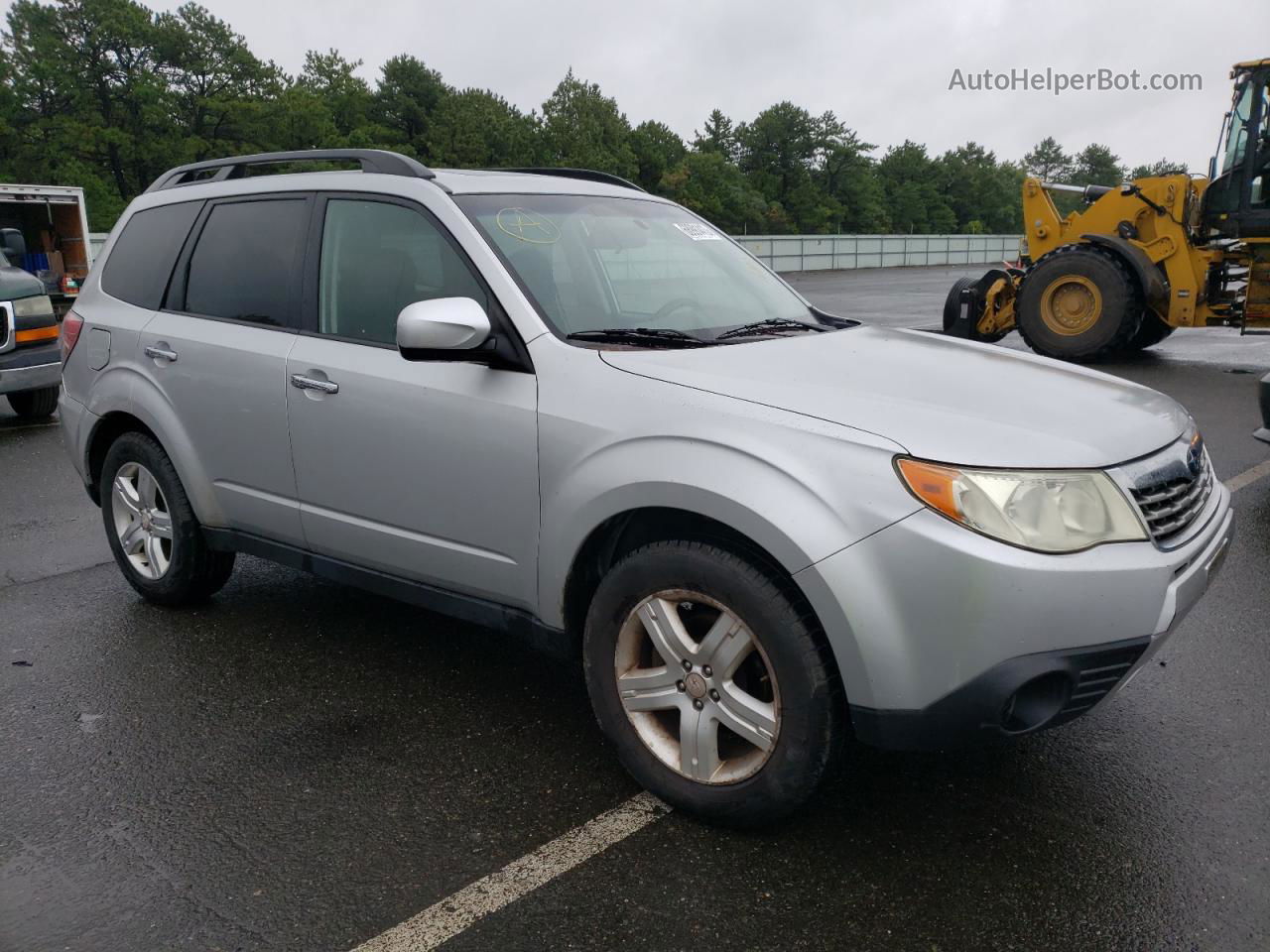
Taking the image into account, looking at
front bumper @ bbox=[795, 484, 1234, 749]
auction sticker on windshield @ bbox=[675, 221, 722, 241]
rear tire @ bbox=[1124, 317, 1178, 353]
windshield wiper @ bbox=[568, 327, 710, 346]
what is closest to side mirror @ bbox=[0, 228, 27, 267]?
auction sticker on windshield @ bbox=[675, 221, 722, 241]

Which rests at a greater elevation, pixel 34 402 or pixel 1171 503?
pixel 1171 503

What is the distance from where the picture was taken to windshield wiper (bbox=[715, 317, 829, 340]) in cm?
349

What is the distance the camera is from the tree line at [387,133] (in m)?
65.6

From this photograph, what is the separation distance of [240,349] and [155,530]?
41.6 inches

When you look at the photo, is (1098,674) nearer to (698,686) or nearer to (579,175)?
(698,686)

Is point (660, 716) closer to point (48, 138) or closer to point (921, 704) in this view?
point (921, 704)

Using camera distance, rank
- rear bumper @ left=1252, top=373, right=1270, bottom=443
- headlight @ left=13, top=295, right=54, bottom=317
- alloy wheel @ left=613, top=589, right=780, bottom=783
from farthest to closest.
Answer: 1. headlight @ left=13, top=295, right=54, bottom=317
2. rear bumper @ left=1252, top=373, right=1270, bottom=443
3. alloy wheel @ left=613, top=589, right=780, bottom=783

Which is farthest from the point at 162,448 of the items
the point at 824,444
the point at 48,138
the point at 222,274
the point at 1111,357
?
the point at 48,138

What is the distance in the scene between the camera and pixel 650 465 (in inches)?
111

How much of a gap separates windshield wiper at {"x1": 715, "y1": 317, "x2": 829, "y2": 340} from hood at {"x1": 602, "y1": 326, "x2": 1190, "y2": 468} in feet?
0.39

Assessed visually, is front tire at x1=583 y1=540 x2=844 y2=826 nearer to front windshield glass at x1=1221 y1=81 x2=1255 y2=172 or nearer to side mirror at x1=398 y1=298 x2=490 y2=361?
side mirror at x1=398 y1=298 x2=490 y2=361

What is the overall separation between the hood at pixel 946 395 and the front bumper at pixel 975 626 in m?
0.24

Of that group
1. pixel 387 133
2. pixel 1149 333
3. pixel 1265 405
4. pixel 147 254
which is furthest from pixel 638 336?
pixel 387 133

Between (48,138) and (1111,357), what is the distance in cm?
6893
